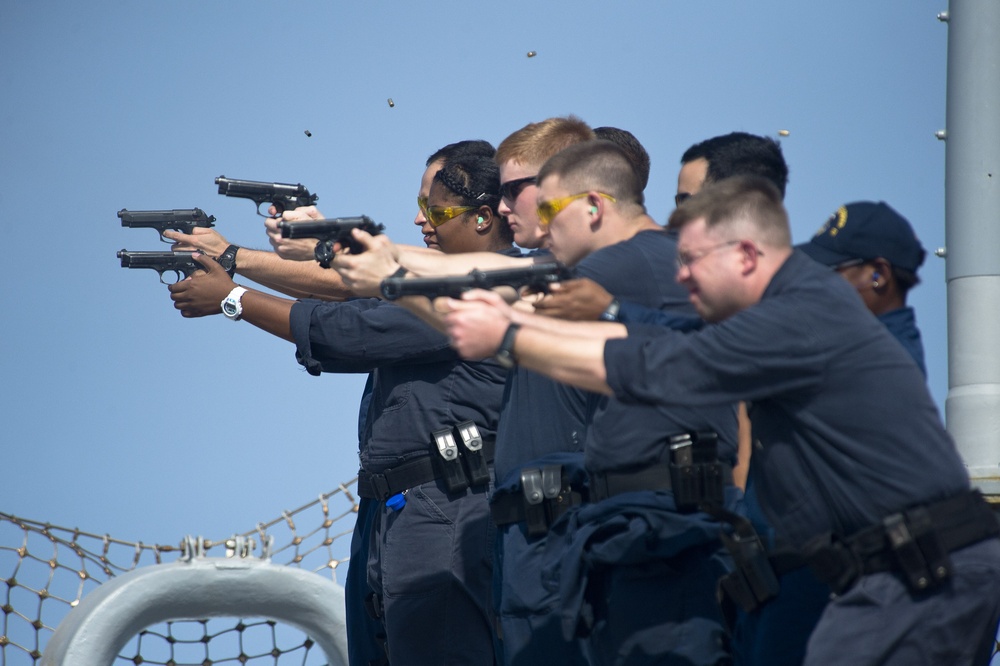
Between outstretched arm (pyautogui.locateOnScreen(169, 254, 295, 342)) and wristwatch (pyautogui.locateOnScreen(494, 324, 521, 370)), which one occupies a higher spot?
outstretched arm (pyautogui.locateOnScreen(169, 254, 295, 342))

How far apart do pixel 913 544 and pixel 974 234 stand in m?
3.20

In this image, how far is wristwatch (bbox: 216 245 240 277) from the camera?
21.3ft

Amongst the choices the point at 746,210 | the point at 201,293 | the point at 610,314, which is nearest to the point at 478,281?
the point at 610,314

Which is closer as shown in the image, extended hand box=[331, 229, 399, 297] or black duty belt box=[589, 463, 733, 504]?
black duty belt box=[589, 463, 733, 504]

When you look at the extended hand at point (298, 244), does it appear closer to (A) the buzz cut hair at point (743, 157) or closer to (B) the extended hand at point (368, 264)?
(B) the extended hand at point (368, 264)

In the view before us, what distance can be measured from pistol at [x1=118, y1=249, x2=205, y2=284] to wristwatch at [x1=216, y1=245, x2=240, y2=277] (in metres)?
0.12

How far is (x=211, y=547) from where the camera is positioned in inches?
318

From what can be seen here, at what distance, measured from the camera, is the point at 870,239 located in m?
3.86

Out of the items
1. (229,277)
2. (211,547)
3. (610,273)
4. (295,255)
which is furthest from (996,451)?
(211,547)

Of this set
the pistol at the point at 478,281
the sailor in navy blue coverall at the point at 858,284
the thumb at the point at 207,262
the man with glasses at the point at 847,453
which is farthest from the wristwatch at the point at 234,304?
the sailor in navy blue coverall at the point at 858,284

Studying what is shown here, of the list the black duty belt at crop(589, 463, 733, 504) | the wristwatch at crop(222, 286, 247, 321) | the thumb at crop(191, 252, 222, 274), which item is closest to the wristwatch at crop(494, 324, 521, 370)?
the black duty belt at crop(589, 463, 733, 504)

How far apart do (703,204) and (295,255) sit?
2491 mm

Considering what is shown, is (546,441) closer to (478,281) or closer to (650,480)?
(650,480)

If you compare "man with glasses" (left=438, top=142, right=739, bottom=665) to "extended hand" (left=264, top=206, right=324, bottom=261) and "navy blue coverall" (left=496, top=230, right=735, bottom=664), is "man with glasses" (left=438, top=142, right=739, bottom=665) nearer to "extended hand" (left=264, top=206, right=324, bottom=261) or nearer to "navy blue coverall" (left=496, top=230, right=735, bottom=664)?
"navy blue coverall" (left=496, top=230, right=735, bottom=664)
